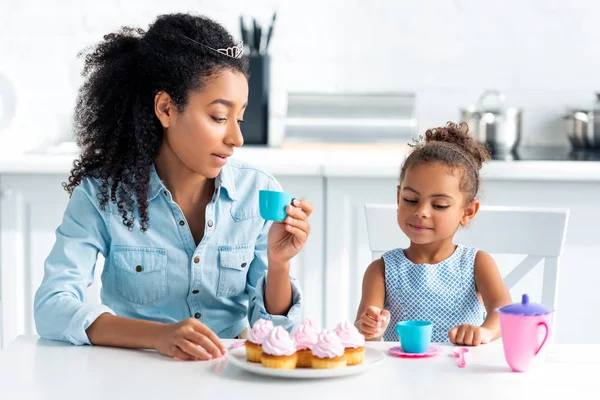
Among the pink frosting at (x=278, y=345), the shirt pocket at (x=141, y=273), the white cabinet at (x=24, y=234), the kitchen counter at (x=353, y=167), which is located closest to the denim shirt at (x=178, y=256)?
the shirt pocket at (x=141, y=273)

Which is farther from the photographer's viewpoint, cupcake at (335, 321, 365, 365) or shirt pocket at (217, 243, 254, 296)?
shirt pocket at (217, 243, 254, 296)

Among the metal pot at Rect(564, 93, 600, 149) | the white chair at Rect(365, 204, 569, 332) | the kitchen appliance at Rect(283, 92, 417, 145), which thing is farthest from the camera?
the kitchen appliance at Rect(283, 92, 417, 145)

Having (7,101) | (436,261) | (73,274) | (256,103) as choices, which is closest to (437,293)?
(436,261)

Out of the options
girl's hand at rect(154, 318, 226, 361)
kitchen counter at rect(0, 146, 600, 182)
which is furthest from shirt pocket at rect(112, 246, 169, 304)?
kitchen counter at rect(0, 146, 600, 182)

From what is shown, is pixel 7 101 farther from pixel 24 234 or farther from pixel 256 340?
pixel 256 340

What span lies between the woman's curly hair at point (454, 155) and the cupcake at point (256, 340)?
1.87 feet

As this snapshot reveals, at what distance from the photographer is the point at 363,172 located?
2.76 meters

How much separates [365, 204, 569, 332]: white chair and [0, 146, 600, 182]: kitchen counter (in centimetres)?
84

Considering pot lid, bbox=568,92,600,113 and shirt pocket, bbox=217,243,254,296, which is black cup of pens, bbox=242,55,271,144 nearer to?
pot lid, bbox=568,92,600,113

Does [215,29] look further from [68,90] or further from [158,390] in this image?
[68,90]

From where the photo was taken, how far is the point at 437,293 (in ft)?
5.79

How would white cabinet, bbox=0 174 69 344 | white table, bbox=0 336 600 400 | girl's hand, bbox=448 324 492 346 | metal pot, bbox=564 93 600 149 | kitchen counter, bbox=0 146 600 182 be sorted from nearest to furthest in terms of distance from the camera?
white table, bbox=0 336 600 400, girl's hand, bbox=448 324 492 346, kitchen counter, bbox=0 146 600 182, white cabinet, bbox=0 174 69 344, metal pot, bbox=564 93 600 149

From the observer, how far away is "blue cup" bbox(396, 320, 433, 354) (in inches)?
54.3

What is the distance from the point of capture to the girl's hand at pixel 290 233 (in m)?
1.55
